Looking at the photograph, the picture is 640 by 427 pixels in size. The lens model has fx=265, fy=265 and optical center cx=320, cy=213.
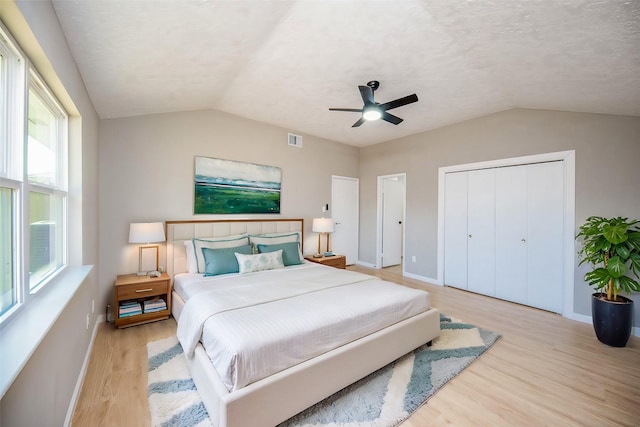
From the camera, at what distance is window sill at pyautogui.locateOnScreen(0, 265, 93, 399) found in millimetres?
853

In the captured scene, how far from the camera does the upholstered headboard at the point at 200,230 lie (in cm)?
345

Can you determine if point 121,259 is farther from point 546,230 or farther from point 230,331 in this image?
point 546,230

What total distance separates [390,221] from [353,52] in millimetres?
4053

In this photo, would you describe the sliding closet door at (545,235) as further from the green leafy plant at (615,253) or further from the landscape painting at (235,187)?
the landscape painting at (235,187)

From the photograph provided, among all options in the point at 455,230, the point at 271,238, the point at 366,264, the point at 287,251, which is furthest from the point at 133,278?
the point at 455,230

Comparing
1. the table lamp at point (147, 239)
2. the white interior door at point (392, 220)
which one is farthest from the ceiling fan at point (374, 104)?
the white interior door at point (392, 220)

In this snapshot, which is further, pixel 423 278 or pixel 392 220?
pixel 392 220

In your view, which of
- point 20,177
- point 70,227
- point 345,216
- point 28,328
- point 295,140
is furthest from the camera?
point 345,216

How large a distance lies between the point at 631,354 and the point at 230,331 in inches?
142

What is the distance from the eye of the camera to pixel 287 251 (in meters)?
3.71

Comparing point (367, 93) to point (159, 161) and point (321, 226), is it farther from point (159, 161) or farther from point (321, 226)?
point (159, 161)

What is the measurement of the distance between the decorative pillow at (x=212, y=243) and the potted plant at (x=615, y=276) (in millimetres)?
4018

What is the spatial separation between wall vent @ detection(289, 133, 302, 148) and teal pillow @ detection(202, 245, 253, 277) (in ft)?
7.56

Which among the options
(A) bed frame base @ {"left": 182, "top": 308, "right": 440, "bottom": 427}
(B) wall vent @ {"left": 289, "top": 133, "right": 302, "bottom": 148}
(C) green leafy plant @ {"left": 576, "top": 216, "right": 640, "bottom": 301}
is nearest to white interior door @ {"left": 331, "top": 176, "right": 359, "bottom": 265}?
(B) wall vent @ {"left": 289, "top": 133, "right": 302, "bottom": 148}
